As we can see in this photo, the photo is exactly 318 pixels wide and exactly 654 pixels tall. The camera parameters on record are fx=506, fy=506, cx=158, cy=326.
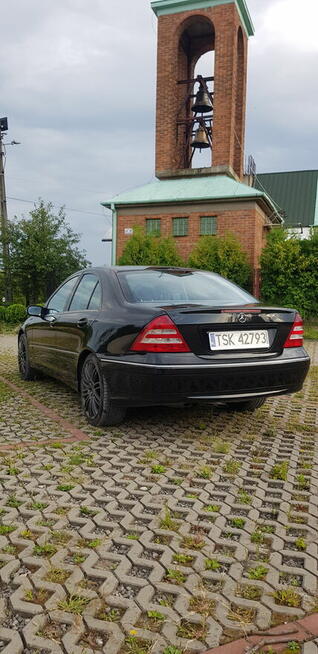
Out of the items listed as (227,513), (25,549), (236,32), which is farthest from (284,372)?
(236,32)

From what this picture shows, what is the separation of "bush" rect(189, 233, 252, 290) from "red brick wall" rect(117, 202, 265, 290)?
39.6 inches

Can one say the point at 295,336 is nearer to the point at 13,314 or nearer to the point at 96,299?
the point at 96,299

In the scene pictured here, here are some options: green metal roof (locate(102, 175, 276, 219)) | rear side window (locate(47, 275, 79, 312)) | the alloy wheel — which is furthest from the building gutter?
the alloy wheel

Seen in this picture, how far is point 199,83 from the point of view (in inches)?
1005

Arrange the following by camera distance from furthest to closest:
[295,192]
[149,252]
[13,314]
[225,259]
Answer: [295,192]
[149,252]
[225,259]
[13,314]

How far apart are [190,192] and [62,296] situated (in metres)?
19.9

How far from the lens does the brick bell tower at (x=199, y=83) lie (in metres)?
23.9

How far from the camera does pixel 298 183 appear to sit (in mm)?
37719

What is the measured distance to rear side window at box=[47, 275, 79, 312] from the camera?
5.55 m

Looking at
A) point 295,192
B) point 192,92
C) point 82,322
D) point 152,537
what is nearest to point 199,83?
point 192,92

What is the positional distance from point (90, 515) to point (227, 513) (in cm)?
72

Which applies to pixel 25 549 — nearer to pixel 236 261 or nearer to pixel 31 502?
pixel 31 502

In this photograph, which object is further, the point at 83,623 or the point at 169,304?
the point at 169,304

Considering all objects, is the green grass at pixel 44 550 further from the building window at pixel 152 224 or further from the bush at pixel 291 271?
the building window at pixel 152 224
